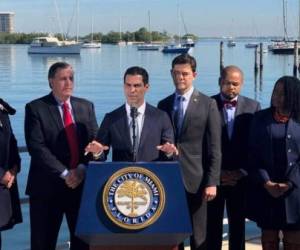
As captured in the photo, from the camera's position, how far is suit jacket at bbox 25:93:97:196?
4.96 meters

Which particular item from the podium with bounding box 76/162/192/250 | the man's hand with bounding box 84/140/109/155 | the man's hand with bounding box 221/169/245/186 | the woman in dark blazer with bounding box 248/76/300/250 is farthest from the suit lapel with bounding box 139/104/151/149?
the man's hand with bounding box 221/169/245/186

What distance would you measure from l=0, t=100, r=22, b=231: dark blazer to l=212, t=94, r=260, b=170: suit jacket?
1651mm

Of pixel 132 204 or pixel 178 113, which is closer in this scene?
pixel 132 204

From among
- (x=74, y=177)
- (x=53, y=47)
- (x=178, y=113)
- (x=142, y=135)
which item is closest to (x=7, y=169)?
(x=74, y=177)

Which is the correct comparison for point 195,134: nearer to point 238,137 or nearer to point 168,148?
point 238,137

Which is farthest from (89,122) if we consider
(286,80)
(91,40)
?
(91,40)

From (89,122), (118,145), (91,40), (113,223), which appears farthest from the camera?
(91,40)

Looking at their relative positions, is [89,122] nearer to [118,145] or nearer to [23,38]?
[118,145]

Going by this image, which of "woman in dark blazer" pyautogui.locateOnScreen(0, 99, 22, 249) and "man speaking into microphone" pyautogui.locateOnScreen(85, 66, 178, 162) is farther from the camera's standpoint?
"woman in dark blazer" pyautogui.locateOnScreen(0, 99, 22, 249)

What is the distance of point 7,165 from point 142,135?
3.44 ft

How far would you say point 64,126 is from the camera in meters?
5.04

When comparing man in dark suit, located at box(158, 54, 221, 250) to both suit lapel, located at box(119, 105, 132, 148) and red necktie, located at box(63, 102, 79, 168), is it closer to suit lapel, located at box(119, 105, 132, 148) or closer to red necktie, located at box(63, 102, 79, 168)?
suit lapel, located at box(119, 105, 132, 148)

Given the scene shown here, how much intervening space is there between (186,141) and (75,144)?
0.85 meters

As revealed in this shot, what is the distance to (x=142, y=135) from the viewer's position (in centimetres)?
482
